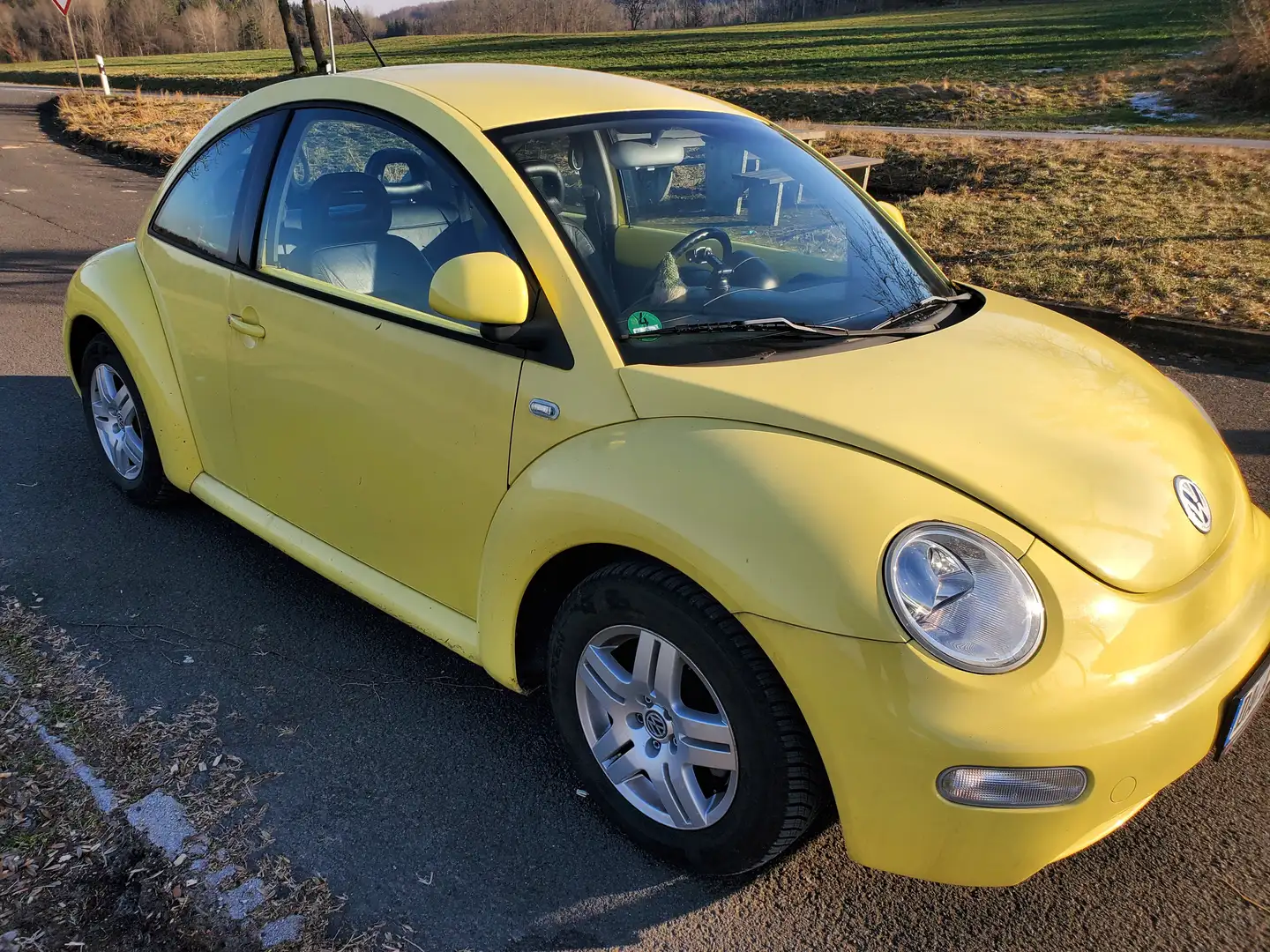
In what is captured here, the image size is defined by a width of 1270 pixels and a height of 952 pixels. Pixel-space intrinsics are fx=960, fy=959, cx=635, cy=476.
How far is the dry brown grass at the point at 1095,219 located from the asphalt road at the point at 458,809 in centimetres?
503

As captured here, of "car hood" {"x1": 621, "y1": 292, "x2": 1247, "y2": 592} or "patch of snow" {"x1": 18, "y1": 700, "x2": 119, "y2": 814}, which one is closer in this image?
"car hood" {"x1": 621, "y1": 292, "x2": 1247, "y2": 592}

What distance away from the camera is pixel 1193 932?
7.09 ft

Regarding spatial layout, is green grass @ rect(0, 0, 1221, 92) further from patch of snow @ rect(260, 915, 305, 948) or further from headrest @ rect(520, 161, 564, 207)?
patch of snow @ rect(260, 915, 305, 948)

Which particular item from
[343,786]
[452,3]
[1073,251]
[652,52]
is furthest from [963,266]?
[452,3]

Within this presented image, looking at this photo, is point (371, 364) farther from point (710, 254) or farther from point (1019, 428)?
point (1019, 428)

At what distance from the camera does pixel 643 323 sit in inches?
95.0

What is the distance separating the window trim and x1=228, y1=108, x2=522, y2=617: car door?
0.4 inches

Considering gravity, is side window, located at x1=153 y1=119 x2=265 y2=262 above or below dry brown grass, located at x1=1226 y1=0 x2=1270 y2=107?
above

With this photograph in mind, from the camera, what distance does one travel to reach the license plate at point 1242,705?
201 cm

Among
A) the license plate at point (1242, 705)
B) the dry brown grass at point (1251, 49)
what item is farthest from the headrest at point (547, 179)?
the dry brown grass at point (1251, 49)

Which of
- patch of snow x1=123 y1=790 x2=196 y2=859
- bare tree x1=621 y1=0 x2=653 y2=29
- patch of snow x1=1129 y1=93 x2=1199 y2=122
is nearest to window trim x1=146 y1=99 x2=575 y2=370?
patch of snow x1=123 y1=790 x2=196 y2=859

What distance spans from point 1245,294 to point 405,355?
6505mm

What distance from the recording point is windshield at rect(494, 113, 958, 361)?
2482mm

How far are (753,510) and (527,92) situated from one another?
5.29 ft
